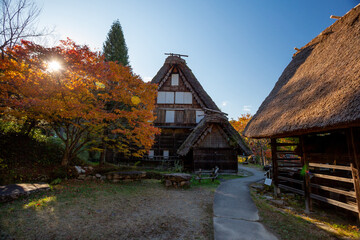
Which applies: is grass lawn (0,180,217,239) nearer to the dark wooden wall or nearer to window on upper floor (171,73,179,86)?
the dark wooden wall

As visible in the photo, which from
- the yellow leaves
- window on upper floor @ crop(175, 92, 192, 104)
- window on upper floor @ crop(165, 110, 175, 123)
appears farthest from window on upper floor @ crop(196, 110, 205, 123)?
the yellow leaves

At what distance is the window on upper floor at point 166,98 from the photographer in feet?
60.5

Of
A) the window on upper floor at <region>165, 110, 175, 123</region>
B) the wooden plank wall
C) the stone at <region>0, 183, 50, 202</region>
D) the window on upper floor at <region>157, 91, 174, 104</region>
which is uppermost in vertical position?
the window on upper floor at <region>157, 91, 174, 104</region>

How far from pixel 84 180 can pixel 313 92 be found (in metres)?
11.8

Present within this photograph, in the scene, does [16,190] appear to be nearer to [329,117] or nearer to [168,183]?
[168,183]

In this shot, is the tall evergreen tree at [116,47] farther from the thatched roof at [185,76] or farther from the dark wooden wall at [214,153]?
the dark wooden wall at [214,153]

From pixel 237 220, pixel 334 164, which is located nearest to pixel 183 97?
pixel 334 164

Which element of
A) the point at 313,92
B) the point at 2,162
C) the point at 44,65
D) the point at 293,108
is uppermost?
the point at 44,65

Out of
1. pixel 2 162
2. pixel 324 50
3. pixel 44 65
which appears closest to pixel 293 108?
pixel 324 50

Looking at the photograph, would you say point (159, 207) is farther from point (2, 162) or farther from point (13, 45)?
point (13, 45)

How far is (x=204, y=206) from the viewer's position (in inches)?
251

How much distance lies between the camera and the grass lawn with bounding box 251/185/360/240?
13.5ft

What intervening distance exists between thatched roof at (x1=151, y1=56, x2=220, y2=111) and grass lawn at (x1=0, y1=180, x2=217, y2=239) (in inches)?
478

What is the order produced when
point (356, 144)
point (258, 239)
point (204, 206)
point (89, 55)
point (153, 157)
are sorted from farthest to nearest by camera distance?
point (153, 157) < point (89, 55) < point (204, 206) < point (356, 144) < point (258, 239)
